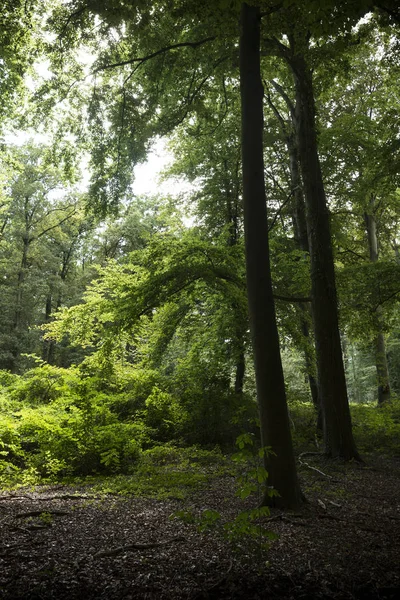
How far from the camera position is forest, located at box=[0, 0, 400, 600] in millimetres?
3557

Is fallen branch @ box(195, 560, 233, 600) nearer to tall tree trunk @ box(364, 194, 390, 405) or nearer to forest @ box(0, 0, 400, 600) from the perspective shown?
forest @ box(0, 0, 400, 600)

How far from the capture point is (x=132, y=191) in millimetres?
8516

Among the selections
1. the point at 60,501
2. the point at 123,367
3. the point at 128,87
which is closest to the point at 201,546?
the point at 60,501

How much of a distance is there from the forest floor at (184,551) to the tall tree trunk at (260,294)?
1.78 feet

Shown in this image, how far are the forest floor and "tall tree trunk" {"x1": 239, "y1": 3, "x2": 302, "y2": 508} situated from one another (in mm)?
542

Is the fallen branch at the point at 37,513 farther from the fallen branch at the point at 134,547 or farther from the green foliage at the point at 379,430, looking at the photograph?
the green foliage at the point at 379,430

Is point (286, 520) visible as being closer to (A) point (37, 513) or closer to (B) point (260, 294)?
(B) point (260, 294)

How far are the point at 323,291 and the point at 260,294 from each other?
3.21m

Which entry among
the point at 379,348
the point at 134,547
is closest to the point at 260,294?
the point at 134,547

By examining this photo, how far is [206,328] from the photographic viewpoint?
456 inches

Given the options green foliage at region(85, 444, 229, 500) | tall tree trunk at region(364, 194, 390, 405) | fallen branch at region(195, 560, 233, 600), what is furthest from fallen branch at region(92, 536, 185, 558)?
tall tree trunk at region(364, 194, 390, 405)

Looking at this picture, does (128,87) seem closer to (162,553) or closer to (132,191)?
(132,191)

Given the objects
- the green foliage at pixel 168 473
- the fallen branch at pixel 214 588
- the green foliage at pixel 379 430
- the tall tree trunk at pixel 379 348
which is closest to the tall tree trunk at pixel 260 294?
the green foliage at pixel 168 473

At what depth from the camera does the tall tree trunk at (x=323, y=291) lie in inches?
306
